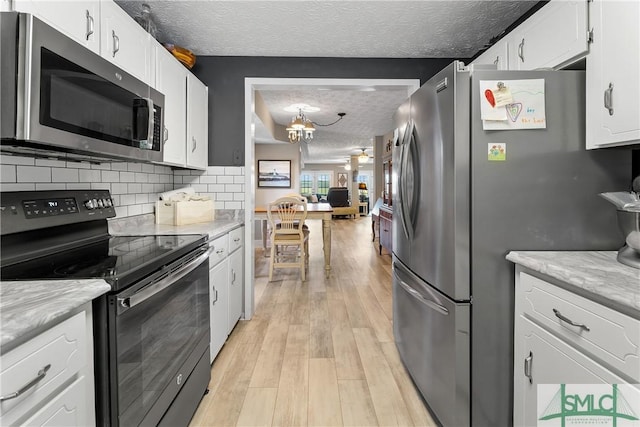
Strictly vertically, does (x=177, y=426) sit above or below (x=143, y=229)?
below

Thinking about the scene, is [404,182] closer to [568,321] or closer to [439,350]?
[439,350]

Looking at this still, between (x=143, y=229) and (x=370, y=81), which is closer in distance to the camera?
(x=143, y=229)

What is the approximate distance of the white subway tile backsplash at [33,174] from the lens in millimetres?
1360

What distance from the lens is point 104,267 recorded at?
3.53 ft

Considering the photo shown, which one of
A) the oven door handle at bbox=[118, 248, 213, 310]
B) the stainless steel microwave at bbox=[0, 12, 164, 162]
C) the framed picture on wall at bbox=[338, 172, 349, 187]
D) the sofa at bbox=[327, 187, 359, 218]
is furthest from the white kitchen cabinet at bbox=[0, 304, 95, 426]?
the framed picture on wall at bbox=[338, 172, 349, 187]

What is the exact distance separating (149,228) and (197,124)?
0.95m

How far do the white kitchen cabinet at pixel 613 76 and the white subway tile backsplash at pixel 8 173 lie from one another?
2415mm

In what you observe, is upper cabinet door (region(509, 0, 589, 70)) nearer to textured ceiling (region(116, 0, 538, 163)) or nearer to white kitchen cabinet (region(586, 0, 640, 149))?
white kitchen cabinet (region(586, 0, 640, 149))

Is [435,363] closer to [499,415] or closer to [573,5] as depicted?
[499,415]

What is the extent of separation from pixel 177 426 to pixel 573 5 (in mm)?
2551

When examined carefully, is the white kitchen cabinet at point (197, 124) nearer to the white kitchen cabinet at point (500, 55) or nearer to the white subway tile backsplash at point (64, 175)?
the white subway tile backsplash at point (64, 175)

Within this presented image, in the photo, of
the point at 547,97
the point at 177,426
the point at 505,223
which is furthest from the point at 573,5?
the point at 177,426

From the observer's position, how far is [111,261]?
117cm

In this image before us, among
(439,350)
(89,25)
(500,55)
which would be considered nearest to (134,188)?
(89,25)
